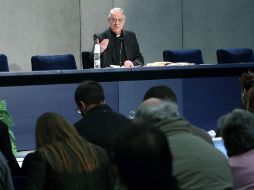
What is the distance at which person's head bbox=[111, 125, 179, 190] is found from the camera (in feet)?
7.55

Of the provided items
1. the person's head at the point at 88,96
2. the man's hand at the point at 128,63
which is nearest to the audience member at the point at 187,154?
the person's head at the point at 88,96

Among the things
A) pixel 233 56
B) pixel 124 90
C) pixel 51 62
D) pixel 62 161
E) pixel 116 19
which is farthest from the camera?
pixel 233 56

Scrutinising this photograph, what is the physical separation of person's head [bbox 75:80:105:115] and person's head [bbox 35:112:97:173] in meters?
0.80

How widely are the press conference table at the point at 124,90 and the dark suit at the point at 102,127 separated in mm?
3403

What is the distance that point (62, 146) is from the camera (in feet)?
12.7

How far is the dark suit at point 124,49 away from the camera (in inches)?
354

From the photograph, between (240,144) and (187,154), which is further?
(240,144)

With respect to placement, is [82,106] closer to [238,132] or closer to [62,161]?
[62,161]

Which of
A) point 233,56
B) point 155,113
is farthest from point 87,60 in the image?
point 155,113

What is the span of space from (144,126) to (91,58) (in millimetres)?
6301

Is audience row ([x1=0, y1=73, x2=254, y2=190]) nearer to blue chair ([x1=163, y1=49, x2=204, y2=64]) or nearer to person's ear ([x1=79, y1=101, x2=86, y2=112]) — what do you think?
person's ear ([x1=79, y1=101, x2=86, y2=112])

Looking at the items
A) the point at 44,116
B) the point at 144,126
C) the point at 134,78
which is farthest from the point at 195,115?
the point at 144,126

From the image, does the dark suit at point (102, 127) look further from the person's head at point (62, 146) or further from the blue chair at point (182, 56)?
the blue chair at point (182, 56)

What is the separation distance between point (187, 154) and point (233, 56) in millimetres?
6236
